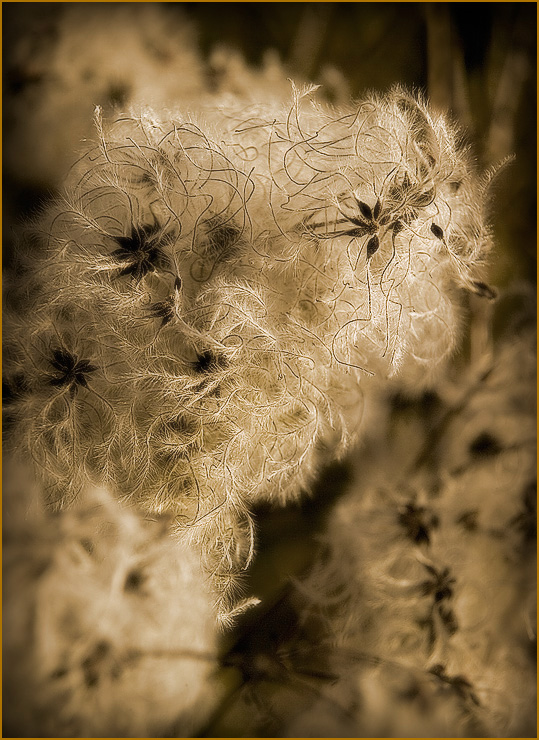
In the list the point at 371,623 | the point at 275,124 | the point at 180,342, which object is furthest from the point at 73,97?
the point at 371,623

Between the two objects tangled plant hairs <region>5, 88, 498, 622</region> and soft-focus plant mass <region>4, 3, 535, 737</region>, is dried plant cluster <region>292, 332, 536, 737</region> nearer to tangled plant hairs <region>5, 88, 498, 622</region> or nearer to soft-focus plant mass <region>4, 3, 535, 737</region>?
soft-focus plant mass <region>4, 3, 535, 737</region>

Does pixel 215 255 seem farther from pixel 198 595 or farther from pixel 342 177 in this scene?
pixel 198 595

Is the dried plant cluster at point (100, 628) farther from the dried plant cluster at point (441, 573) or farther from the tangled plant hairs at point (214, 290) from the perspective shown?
the dried plant cluster at point (441, 573)

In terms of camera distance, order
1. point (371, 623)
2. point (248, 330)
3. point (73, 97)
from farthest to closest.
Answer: point (371, 623)
point (73, 97)
point (248, 330)

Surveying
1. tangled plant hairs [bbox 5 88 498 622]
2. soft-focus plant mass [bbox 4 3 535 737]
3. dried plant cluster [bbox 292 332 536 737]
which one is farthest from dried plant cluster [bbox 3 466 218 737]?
dried plant cluster [bbox 292 332 536 737]

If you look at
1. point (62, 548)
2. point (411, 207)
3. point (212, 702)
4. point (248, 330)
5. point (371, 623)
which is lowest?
point (212, 702)

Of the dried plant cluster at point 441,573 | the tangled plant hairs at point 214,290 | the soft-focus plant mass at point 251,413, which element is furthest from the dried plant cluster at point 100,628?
the dried plant cluster at point 441,573

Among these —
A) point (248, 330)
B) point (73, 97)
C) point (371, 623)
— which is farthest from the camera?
point (371, 623)

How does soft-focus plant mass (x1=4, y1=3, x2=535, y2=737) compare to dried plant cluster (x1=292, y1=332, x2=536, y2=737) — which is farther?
dried plant cluster (x1=292, y1=332, x2=536, y2=737)
